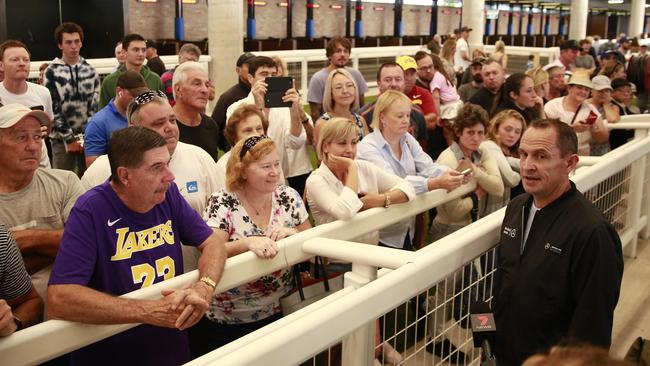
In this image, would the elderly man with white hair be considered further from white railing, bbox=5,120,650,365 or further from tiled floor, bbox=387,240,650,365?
tiled floor, bbox=387,240,650,365

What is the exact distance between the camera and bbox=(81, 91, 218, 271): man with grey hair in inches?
130

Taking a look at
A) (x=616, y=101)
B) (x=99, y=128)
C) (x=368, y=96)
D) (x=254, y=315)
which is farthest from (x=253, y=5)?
(x=254, y=315)

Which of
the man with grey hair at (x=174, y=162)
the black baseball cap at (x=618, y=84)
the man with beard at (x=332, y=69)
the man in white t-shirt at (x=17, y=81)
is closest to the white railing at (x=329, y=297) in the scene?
the man with grey hair at (x=174, y=162)

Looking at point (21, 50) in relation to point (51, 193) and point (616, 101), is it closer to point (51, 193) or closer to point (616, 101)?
point (51, 193)

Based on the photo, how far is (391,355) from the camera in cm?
258

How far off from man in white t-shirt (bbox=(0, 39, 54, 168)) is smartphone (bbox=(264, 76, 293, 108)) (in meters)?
1.85

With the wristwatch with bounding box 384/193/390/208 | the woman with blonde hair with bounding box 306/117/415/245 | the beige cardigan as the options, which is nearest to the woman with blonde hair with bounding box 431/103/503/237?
the beige cardigan

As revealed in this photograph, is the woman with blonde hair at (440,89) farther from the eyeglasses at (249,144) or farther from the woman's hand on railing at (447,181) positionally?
the eyeglasses at (249,144)

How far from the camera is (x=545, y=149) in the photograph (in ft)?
8.95

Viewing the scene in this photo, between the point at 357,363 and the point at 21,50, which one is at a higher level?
the point at 21,50

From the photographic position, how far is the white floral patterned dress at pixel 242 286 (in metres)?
2.95

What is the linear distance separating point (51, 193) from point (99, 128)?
1503 mm

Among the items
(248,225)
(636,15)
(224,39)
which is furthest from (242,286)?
(636,15)

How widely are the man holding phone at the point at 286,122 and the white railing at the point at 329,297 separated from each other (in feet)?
5.50
